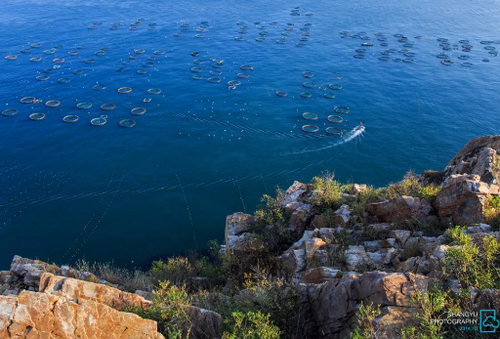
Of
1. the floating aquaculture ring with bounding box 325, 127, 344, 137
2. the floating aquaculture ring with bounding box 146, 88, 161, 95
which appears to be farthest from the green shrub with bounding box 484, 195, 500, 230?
the floating aquaculture ring with bounding box 146, 88, 161, 95

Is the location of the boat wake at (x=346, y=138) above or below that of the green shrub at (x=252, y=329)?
below

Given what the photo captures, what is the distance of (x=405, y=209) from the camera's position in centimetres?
1500

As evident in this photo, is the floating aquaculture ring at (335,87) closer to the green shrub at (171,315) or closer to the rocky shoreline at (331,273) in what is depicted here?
the rocky shoreline at (331,273)

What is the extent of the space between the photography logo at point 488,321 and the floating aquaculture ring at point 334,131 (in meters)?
23.8

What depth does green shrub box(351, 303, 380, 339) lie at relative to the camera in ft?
25.2

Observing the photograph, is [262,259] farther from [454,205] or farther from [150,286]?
[454,205]

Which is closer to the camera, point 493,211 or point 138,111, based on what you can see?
point 493,211

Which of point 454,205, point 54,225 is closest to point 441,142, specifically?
point 454,205

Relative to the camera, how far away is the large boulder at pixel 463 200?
44.7 feet

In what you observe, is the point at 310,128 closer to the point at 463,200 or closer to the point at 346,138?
the point at 346,138

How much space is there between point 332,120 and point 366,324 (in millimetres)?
26019

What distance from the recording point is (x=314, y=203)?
56.7 feet

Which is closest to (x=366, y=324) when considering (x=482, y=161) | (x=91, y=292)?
(x=91, y=292)

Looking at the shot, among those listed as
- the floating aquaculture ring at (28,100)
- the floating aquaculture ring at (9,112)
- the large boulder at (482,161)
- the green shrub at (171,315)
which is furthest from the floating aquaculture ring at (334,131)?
the floating aquaculture ring at (9,112)
